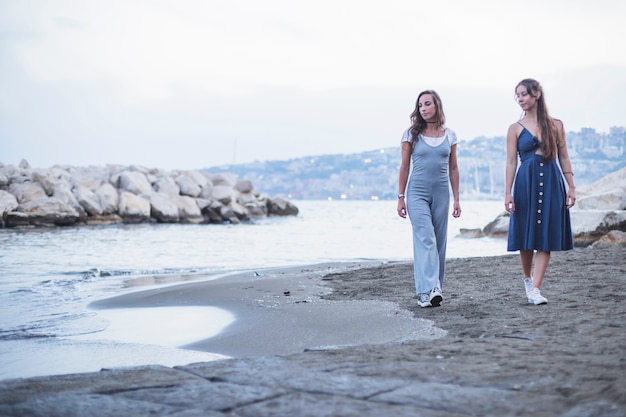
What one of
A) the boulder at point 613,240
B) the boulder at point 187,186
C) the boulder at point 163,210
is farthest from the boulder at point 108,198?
the boulder at point 613,240

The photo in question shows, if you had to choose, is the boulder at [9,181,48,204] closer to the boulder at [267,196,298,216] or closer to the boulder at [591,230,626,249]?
the boulder at [267,196,298,216]

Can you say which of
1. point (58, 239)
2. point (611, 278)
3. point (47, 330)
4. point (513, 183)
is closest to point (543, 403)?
A: point (513, 183)

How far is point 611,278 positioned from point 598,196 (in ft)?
34.7

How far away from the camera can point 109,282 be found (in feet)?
35.0

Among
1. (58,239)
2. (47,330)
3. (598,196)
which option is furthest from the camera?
(58,239)

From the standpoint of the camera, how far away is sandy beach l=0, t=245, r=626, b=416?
9.07 ft

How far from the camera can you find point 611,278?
23.7 ft

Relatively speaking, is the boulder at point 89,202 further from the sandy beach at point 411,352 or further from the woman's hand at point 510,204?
the woman's hand at point 510,204

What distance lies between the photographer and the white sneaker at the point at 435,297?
610 cm

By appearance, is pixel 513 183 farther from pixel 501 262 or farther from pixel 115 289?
pixel 115 289

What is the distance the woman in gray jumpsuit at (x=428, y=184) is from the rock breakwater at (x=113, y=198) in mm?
25698

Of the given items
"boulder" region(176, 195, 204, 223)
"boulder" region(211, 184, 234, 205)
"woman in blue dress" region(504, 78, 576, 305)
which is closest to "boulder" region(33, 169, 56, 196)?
"boulder" region(176, 195, 204, 223)

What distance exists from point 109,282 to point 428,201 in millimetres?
6023

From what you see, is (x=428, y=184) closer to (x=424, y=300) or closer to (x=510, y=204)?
(x=510, y=204)
